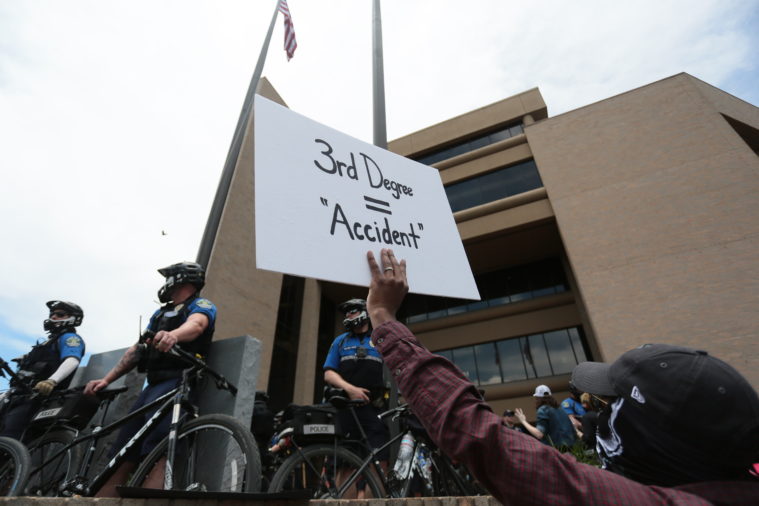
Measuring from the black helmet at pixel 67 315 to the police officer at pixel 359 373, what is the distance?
9.01ft

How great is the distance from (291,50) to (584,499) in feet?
35.3

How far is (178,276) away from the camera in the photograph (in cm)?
327

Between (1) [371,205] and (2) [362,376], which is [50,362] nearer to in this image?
(2) [362,376]

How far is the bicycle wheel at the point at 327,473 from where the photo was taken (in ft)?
9.70

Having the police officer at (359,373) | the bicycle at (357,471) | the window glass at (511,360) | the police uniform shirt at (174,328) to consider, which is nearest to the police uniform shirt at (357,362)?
the police officer at (359,373)

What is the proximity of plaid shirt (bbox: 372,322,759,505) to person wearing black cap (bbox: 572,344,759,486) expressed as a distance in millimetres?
60

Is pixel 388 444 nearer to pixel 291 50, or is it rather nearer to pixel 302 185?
pixel 302 185

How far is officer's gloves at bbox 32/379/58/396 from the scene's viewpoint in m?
3.57

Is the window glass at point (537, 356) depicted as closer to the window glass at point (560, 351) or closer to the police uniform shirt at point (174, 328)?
the window glass at point (560, 351)

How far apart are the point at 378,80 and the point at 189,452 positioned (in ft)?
13.9

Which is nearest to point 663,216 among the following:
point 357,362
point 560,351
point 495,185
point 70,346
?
point 560,351

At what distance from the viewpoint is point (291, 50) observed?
9664 millimetres

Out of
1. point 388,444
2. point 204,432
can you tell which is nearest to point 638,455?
point 204,432

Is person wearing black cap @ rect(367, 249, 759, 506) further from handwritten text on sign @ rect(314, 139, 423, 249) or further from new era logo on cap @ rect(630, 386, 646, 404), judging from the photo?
handwritten text on sign @ rect(314, 139, 423, 249)
